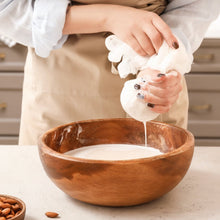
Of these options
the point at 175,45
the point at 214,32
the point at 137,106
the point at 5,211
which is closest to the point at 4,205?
the point at 5,211

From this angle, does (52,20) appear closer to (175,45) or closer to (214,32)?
(175,45)

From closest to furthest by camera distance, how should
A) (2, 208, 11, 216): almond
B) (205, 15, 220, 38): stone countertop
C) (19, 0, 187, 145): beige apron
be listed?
(2, 208, 11, 216): almond
(19, 0, 187, 145): beige apron
(205, 15, 220, 38): stone countertop

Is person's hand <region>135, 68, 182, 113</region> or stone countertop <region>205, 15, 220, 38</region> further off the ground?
person's hand <region>135, 68, 182, 113</region>

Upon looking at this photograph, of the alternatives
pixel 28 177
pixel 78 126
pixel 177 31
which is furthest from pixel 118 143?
pixel 177 31

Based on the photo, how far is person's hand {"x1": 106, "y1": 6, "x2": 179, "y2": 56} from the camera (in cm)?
95

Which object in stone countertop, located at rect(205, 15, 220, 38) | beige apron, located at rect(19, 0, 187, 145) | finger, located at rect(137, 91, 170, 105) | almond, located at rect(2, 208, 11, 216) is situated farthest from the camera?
stone countertop, located at rect(205, 15, 220, 38)

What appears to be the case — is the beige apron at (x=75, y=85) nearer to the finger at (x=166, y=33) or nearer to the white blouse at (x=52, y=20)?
the white blouse at (x=52, y=20)

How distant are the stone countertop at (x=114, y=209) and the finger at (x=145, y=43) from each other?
0.84 ft

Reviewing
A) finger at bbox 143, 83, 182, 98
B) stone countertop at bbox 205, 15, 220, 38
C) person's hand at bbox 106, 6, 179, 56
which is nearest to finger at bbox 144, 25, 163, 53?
person's hand at bbox 106, 6, 179, 56

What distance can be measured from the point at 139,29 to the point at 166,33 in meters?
0.08

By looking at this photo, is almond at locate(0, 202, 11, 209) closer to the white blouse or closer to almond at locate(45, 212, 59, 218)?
almond at locate(45, 212, 59, 218)

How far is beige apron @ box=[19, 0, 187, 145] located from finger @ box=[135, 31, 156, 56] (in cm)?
16

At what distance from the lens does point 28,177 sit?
0.89 m

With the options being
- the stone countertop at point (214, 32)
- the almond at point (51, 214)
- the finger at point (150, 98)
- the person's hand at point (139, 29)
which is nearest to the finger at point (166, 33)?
the person's hand at point (139, 29)
